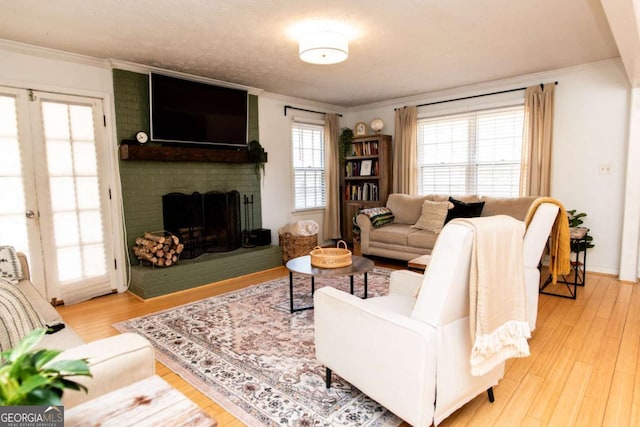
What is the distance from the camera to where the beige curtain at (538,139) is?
173 inches

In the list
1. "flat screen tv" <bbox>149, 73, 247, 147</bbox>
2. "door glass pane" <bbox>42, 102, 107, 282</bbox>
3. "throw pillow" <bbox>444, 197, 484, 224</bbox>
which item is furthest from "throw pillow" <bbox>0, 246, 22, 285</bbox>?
"throw pillow" <bbox>444, 197, 484, 224</bbox>

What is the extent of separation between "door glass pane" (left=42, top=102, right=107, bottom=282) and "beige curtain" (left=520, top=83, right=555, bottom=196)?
4.99 metres

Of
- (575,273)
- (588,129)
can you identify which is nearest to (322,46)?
(575,273)

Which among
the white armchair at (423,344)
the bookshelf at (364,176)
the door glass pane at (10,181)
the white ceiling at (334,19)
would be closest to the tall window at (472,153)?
the bookshelf at (364,176)

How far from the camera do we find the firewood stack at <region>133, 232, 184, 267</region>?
383cm

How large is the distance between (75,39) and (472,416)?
4.04 m

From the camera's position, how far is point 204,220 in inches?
179

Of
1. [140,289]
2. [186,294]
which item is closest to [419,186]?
[186,294]

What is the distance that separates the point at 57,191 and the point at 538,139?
17.5 ft

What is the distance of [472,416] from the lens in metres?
1.82

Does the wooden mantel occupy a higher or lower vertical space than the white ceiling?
lower

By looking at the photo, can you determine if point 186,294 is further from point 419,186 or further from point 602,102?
point 602,102

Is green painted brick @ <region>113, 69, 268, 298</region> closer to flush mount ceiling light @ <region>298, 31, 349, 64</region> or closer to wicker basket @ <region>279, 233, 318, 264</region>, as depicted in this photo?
wicker basket @ <region>279, 233, 318, 264</region>

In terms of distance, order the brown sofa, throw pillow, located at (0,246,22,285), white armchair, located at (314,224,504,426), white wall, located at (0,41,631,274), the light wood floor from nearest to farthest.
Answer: white armchair, located at (314,224,504,426)
the light wood floor
throw pillow, located at (0,246,22,285)
white wall, located at (0,41,631,274)
the brown sofa
